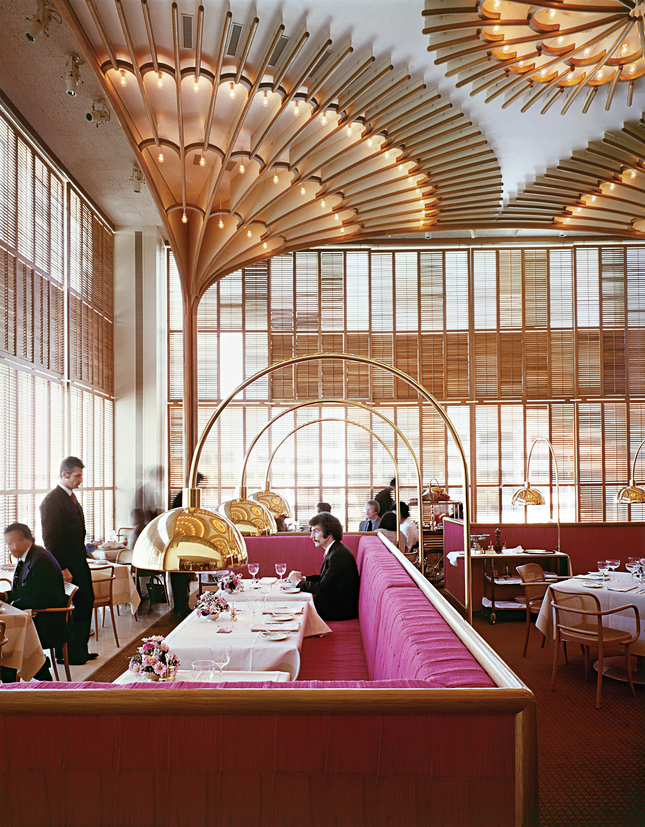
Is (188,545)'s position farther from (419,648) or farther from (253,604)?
(253,604)

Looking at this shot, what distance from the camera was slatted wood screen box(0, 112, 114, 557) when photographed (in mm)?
7438

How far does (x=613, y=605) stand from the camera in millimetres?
5906

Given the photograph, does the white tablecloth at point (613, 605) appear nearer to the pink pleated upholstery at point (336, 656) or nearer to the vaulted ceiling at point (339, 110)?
the pink pleated upholstery at point (336, 656)

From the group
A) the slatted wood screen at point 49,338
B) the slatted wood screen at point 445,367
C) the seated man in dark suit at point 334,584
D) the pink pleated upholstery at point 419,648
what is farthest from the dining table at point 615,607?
the slatted wood screen at point 445,367

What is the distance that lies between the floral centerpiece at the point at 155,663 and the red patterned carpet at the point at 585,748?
2049 mm

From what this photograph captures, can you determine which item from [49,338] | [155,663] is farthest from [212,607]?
[49,338]

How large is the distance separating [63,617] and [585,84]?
652 centimetres

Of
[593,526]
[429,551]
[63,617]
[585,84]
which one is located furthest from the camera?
[429,551]

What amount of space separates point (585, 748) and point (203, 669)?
2709mm

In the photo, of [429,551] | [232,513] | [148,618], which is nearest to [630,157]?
[429,551]

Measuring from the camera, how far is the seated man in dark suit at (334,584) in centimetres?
591

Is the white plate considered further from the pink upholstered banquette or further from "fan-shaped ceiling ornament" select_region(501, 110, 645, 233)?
"fan-shaped ceiling ornament" select_region(501, 110, 645, 233)

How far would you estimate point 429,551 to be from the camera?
10453mm

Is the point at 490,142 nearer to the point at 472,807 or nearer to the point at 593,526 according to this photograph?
the point at 593,526
